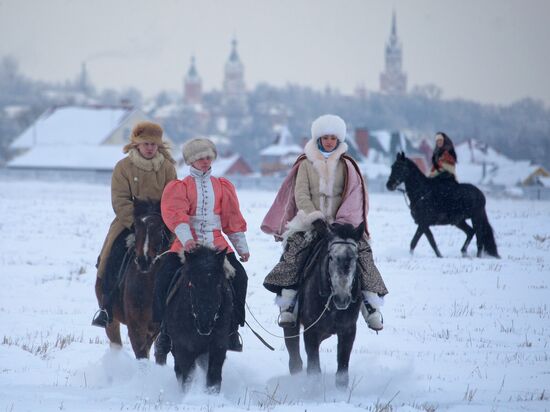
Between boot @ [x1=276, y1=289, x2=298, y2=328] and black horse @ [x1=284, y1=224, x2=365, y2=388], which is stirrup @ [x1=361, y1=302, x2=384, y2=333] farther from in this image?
boot @ [x1=276, y1=289, x2=298, y2=328]

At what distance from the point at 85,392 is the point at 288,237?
227 cm

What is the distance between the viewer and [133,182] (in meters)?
9.11

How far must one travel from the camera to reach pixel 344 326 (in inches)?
312

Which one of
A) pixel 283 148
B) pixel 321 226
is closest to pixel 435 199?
pixel 321 226

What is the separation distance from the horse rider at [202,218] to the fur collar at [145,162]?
1130 mm

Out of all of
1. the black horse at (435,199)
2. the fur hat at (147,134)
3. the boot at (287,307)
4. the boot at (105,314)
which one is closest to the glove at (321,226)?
the boot at (287,307)

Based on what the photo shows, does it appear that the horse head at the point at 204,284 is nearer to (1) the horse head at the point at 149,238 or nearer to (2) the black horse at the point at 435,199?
(1) the horse head at the point at 149,238

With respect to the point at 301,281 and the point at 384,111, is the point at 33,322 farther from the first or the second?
the point at 384,111

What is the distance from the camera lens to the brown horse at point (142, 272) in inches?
325

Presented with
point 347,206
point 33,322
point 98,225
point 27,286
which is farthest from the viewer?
point 98,225

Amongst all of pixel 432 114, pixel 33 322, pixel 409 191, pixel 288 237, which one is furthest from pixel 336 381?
pixel 432 114

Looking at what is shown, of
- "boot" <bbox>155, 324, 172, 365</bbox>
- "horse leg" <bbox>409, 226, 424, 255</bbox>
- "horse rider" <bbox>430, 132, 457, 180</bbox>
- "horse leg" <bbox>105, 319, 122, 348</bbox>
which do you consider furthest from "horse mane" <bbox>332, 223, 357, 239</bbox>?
"horse leg" <bbox>409, 226, 424, 255</bbox>

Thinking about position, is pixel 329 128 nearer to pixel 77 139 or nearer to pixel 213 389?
pixel 213 389

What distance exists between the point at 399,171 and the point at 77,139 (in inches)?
2780
